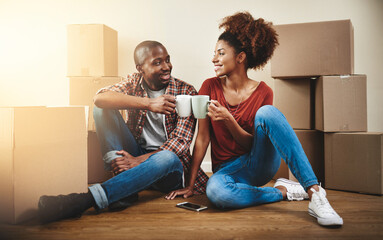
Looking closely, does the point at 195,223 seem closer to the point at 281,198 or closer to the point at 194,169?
the point at 194,169

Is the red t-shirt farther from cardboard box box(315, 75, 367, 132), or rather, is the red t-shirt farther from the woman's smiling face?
cardboard box box(315, 75, 367, 132)

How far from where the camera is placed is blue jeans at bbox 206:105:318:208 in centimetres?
111

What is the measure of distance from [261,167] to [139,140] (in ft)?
2.07

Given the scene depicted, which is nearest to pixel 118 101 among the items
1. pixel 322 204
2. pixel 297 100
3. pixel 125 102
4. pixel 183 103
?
pixel 125 102

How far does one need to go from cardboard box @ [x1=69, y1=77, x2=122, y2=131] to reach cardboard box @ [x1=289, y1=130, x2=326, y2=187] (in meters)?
1.28

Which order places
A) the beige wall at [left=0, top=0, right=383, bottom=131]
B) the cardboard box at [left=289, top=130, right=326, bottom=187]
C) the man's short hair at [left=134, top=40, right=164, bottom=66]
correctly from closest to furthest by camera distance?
the man's short hair at [left=134, top=40, right=164, bottom=66] < the cardboard box at [left=289, top=130, right=326, bottom=187] < the beige wall at [left=0, top=0, right=383, bottom=131]

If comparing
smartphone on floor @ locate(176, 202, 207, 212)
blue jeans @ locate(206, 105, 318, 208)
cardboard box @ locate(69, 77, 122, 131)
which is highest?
cardboard box @ locate(69, 77, 122, 131)

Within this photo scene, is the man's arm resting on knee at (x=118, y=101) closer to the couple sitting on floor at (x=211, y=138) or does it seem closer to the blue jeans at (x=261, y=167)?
the couple sitting on floor at (x=211, y=138)

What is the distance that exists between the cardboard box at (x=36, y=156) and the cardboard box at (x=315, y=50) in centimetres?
118

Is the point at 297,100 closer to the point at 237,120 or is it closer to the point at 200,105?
the point at 237,120

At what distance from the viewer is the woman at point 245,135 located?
1.13 m

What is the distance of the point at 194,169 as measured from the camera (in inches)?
53.8

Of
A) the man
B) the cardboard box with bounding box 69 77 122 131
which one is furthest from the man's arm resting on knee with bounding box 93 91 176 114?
the cardboard box with bounding box 69 77 122 131

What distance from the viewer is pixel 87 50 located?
1920mm
